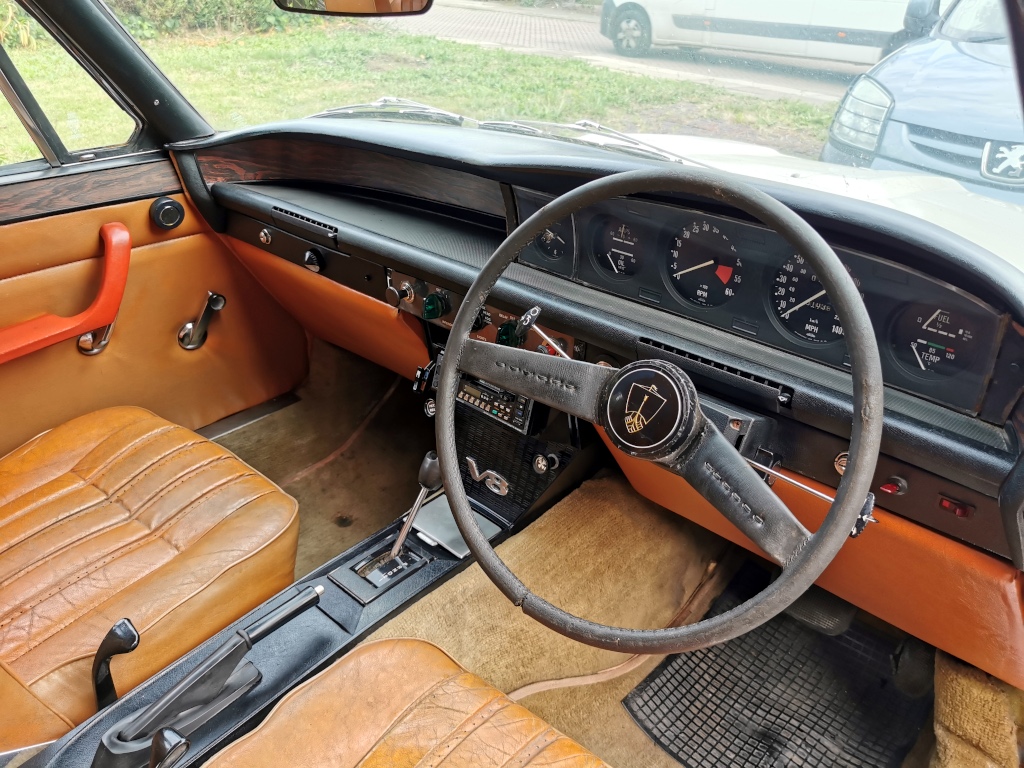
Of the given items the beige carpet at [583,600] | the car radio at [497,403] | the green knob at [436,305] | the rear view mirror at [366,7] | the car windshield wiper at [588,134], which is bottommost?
the beige carpet at [583,600]

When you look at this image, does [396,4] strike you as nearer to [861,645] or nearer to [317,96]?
[317,96]

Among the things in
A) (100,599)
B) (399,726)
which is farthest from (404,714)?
(100,599)

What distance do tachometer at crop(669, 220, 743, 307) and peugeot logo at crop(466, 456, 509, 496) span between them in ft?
2.62

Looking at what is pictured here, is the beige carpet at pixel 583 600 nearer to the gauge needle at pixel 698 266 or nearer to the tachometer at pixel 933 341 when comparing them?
the gauge needle at pixel 698 266

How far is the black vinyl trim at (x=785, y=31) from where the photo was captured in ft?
4.73

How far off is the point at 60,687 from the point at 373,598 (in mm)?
616

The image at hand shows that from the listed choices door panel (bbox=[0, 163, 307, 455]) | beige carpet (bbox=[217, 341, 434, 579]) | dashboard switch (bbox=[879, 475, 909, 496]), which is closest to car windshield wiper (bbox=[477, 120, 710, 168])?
dashboard switch (bbox=[879, 475, 909, 496])

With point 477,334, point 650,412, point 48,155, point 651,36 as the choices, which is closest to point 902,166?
point 651,36

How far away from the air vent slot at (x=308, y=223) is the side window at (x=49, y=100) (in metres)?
0.52

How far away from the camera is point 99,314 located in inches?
85.4

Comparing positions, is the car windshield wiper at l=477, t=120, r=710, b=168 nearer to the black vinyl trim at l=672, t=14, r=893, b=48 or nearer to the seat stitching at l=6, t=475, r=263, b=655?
the black vinyl trim at l=672, t=14, r=893, b=48

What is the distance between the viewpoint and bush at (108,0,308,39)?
2.14 m

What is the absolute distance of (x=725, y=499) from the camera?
1133 mm

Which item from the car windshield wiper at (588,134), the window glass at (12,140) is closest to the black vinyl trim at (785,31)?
the car windshield wiper at (588,134)
